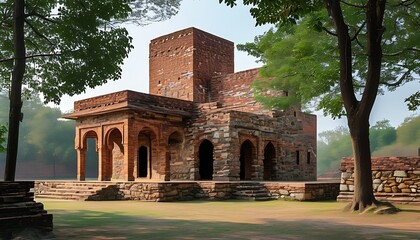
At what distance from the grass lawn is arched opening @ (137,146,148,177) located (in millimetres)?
13437

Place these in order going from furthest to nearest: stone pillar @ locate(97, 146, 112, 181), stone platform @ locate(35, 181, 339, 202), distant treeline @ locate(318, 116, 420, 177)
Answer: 1. distant treeline @ locate(318, 116, 420, 177)
2. stone pillar @ locate(97, 146, 112, 181)
3. stone platform @ locate(35, 181, 339, 202)

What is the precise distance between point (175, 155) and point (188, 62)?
8.11 metres

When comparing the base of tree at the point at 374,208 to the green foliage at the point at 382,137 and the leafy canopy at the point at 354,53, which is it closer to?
the leafy canopy at the point at 354,53

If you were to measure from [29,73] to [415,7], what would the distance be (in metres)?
12.9

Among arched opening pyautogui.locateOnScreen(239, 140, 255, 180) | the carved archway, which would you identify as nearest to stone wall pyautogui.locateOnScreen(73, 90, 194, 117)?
the carved archway

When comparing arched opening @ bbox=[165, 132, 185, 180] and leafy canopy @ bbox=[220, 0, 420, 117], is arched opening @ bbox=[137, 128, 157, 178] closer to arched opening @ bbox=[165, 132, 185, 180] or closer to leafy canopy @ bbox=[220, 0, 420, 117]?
arched opening @ bbox=[165, 132, 185, 180]

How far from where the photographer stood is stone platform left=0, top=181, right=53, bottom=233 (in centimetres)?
753

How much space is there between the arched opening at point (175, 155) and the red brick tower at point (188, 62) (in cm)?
583

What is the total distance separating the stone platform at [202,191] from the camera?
54.7 ft

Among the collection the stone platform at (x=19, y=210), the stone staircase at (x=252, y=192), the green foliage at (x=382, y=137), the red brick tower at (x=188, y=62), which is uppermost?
the red brick tower at (x=188, y=62)

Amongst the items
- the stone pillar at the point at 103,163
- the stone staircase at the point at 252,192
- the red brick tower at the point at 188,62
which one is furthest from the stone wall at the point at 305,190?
the red brick tower at the point at 188,62

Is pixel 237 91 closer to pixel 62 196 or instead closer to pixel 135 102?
pixel 135 102

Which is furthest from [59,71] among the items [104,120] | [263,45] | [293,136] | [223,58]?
[223,58]

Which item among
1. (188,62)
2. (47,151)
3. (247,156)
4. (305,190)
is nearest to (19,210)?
(305,190)
